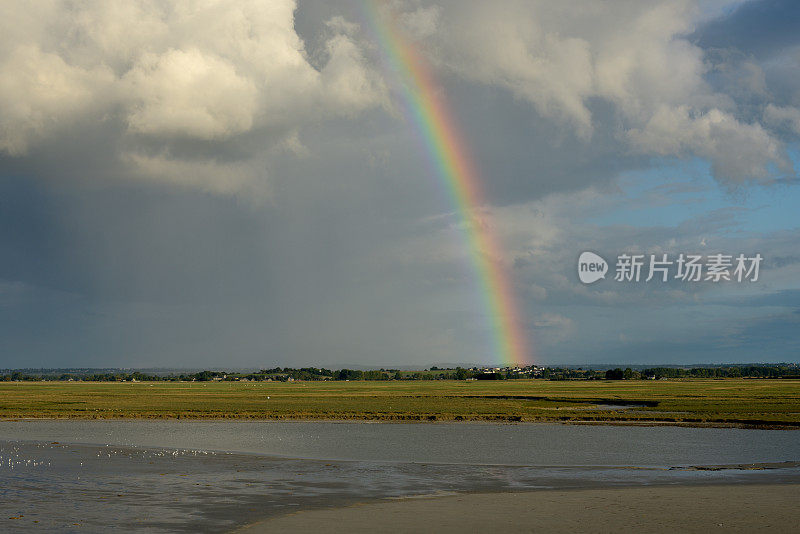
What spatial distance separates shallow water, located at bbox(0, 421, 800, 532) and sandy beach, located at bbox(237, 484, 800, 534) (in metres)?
2.11

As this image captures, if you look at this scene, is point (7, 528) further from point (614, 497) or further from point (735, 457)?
point (735, 457)

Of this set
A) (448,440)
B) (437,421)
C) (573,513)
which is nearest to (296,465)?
(448,440)

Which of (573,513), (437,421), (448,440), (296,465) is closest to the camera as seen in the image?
(573,513)

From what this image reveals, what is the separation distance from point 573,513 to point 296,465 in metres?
17.6

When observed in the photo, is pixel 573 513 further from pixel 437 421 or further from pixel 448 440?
pixel 437 421

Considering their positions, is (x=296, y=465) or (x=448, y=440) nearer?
(x=296, y=465)

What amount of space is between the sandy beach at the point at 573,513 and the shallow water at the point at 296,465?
211cm

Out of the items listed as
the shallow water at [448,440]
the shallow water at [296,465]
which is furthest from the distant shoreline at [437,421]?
the shallow water at [296,465]

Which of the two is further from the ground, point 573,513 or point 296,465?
point 573,513

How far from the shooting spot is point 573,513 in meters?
25.2

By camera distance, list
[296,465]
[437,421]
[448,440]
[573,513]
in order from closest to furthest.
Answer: [573,513] < [296,465] < [448,440] < [437,421]

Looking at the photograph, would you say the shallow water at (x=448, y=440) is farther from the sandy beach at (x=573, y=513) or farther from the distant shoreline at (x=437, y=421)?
the sandy beach at (x=573, y=513)

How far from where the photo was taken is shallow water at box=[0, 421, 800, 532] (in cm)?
2580

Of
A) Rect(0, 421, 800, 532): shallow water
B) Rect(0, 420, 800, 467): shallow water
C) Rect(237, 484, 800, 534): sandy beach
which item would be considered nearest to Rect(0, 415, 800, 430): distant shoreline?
Rect(0, 420, 800, 467): shallow water
